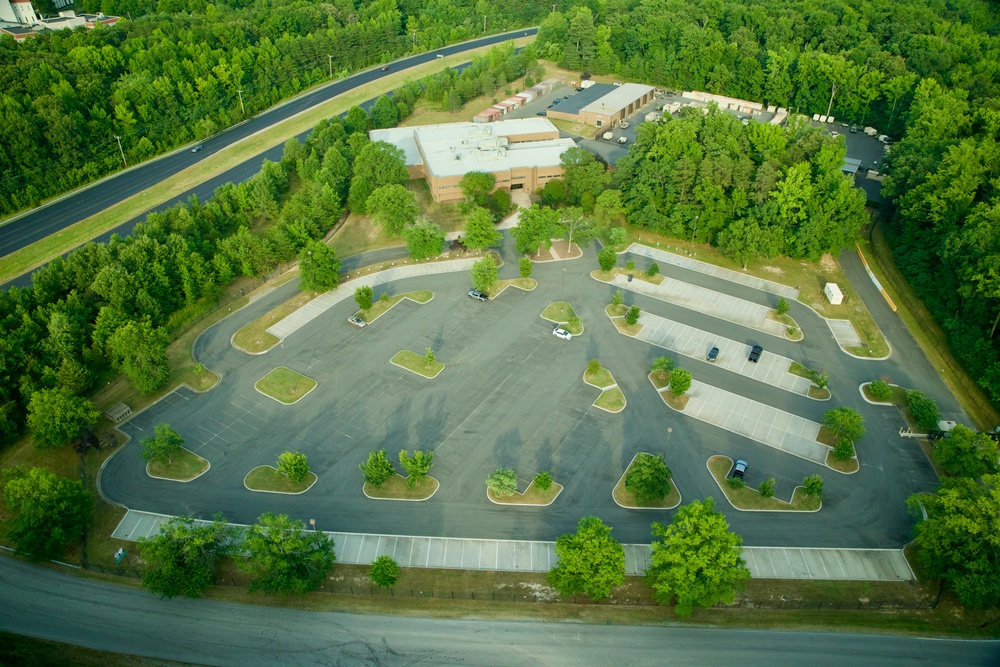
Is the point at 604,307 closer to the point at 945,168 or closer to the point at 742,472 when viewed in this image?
the point at 742,472

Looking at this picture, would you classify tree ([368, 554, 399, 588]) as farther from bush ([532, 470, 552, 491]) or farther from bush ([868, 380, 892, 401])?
bush ([868, 380, 892, 401])

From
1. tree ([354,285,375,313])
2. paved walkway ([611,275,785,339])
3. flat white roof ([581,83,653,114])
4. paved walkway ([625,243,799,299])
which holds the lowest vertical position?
paved walkway ([611,275,785,339])

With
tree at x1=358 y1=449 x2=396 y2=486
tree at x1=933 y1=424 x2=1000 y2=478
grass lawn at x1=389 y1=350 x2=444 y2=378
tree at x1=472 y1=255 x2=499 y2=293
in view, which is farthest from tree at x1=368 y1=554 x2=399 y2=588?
tree at x1=933 y1=424 x2=1000 y2=478

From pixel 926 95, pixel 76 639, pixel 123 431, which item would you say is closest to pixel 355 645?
pixel 76 639

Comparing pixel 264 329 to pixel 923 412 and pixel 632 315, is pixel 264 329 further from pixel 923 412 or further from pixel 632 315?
pixel 923 412

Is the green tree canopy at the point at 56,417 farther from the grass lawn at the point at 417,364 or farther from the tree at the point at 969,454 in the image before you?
the tree at the point at 969,454

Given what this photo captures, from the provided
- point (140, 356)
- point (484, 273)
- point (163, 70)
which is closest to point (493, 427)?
point (484, 273)
